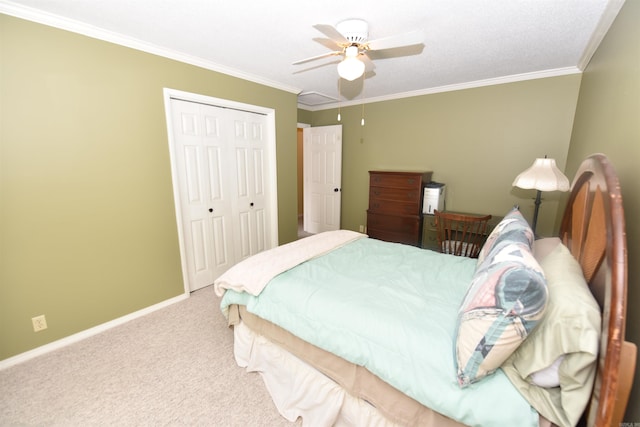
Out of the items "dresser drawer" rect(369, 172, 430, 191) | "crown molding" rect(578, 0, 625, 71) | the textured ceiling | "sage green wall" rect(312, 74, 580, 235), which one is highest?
the textured ceiling

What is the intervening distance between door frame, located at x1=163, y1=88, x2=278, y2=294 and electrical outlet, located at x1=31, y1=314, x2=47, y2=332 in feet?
3.41

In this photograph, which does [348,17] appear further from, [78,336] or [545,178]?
[78,336]

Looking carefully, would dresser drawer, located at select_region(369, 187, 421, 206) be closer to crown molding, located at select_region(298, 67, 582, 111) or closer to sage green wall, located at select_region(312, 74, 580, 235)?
sage green wall, located at select_region(312, 74, 580, 235)

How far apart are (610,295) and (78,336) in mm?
3264

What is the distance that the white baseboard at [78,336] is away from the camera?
192 centimetres

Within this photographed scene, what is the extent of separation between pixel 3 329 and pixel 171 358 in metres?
1.14

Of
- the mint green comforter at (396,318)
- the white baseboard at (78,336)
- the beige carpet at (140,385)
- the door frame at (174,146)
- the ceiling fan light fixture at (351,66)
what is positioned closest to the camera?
the mint green comforter at (396,318)

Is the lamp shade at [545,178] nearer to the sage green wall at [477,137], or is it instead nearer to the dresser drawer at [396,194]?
the sage green wall at [477,137]

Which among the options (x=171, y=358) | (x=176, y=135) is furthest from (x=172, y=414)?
(x=176, y=135)

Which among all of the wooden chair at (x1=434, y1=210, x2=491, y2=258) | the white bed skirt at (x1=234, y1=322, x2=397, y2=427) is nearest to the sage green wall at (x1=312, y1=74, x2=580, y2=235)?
the wooden chair at (x1=434, y1=210, x2=491, y2=258)

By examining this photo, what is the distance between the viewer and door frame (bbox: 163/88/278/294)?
8.36 ft

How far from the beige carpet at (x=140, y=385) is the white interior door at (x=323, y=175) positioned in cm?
298

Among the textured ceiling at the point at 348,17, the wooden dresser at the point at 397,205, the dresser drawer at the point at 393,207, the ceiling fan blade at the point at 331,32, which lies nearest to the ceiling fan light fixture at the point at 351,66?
the ceiling fan blade at the point at 331,32

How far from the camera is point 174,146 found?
2.62m
